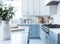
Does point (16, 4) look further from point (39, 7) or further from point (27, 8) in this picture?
point (39, 7)

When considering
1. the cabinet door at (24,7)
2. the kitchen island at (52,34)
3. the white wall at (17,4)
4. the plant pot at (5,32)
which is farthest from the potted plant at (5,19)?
the white wall at (17,4)

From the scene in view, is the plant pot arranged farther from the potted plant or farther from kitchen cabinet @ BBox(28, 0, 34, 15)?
kitchen cabinet @ BBox(28, 0, 34, 15)

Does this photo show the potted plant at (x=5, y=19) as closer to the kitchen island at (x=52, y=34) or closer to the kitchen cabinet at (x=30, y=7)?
the kitchen island at (x=52, y=34)

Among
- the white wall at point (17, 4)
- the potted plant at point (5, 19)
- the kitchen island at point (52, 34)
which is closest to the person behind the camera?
the potted plant at point (5, 19)

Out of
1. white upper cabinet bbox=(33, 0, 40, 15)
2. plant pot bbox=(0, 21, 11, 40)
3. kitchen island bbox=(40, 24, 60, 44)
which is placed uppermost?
white upper cabinet bbox=(33, 0, 40, 15)

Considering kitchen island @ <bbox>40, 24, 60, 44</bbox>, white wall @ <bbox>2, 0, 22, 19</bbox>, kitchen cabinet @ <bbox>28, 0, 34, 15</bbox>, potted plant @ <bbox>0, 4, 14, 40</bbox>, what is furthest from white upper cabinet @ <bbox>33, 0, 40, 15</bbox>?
potted plant @ <bbox>0, 4, 14, 40</bbox>

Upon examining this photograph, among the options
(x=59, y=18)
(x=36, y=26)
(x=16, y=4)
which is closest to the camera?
(x=59, y=18)

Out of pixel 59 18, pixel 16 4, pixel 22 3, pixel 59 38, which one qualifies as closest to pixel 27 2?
pixel 22 3

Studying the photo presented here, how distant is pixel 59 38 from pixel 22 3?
4837mm

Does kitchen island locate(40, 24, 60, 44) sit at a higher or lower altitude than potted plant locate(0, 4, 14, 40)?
lower

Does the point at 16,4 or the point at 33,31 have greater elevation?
the point at 16,4

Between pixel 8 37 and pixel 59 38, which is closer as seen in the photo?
pixel 8 37

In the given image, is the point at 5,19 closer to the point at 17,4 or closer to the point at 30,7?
the point at 30,7

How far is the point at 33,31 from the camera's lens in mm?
6906
